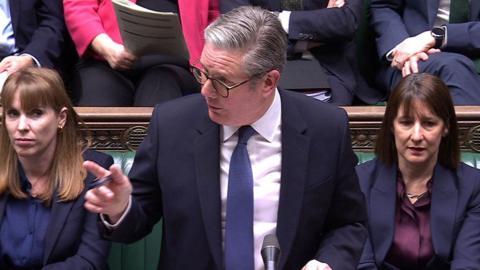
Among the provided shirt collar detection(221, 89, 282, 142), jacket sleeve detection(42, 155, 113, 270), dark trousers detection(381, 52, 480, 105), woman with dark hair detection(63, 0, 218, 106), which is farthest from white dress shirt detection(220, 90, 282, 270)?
dark trousers detection(381, 52, 480, 105)

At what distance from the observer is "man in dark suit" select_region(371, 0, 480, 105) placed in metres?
3.20

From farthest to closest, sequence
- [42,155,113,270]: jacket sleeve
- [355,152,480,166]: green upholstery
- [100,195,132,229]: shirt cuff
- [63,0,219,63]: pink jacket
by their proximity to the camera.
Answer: [63,0,219,63]: pink jacket → [355,152,480,166]: green upholstery → [42,155,113,270]: jacket sleeve → [100,195,132,229]: shirt cuff

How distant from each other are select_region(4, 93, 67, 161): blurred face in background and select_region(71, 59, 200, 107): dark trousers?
0.60 metres

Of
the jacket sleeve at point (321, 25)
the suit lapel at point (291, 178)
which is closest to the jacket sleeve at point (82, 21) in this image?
the jacket sleeve at point (321, 25)

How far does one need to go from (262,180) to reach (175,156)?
0.63ft

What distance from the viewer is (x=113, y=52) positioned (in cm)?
324

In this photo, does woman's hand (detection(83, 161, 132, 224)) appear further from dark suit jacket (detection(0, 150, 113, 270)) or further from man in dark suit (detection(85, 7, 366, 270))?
dark suit jacket (detection(0, 150, 113, 270))

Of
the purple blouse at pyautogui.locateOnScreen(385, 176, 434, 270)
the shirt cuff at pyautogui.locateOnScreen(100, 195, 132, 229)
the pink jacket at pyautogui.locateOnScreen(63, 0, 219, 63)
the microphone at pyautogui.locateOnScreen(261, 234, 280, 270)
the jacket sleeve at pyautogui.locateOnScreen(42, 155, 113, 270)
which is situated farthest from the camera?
the pink jacket at pyautogui.locateOnScreen(63, 0, 219, 63)

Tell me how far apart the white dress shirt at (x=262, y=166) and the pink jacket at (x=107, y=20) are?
1138mm

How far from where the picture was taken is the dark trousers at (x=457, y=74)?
3178mm

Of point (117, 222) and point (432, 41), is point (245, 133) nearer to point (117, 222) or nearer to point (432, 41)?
point (117, 222)

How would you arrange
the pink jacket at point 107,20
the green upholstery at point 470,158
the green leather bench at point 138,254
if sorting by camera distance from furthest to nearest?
the pink jacket at point 107,20
the green upholstery at point 470,158
the green leather bench at point 138,254

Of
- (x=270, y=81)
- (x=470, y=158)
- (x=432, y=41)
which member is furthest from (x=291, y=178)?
(x=432, y=41)

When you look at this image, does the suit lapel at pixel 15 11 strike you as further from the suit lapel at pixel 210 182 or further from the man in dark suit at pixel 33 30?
the suit lapel at pixel 210 182
